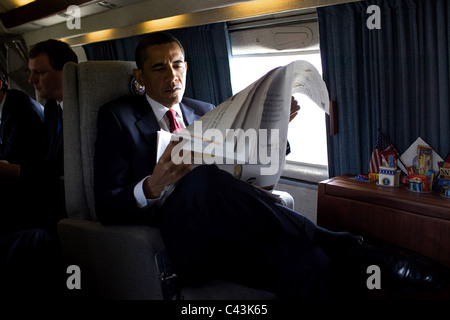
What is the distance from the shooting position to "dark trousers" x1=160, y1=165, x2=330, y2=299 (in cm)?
121

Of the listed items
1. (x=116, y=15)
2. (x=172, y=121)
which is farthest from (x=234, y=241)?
(x=116, y=15)

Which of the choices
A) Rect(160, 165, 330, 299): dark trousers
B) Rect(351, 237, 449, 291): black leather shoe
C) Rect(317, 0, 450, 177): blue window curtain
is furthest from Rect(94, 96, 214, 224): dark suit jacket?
Rect(317, 0, 450, 177): blue window curtain

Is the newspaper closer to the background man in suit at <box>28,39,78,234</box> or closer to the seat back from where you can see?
the seat back

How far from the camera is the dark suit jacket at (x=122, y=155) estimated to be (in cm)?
142

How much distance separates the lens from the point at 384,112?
2043mm

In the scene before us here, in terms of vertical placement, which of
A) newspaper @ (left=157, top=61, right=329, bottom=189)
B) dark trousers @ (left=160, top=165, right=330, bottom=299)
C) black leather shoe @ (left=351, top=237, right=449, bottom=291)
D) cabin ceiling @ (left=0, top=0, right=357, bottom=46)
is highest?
cabin ceiling @ (left=0, top=0, right=357, bottom=46)

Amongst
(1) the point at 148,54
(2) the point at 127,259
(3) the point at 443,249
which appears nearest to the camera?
(2) the point at 127,259

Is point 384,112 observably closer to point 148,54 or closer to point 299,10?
point 299,10

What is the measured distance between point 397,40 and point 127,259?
1.83 metres

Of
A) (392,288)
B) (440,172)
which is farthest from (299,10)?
(392,288)

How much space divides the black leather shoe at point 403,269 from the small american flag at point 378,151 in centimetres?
66

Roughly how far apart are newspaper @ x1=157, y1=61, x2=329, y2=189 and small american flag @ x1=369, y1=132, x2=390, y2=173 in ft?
2.96

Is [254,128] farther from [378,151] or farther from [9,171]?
[9,171]

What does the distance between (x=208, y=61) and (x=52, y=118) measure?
1519 millimetres
